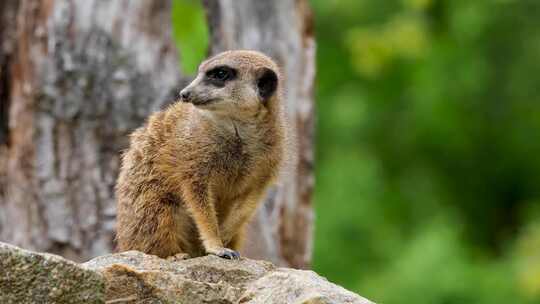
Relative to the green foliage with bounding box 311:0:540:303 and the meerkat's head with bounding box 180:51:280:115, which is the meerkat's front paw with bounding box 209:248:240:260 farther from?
the green foliage with bounding box 311:0:540:303

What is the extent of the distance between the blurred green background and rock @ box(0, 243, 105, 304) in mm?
9125

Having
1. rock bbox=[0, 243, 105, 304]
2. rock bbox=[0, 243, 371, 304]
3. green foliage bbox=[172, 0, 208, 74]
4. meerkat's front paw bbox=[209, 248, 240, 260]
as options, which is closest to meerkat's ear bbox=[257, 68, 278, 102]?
meerkat's front paw bbox=[209, 248, 240, 260]

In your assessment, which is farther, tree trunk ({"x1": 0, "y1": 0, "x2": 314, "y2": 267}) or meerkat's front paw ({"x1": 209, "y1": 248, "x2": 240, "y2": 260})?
tree trunk ({"x1": 0, "y1": 0, "x2": 314, "y2": 267})

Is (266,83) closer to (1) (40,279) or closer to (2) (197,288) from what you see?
(2) (197,288)

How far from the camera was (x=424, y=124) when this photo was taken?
16.3 metres

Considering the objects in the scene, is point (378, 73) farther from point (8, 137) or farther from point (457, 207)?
point (8, 137)

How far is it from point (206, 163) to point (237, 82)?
452 mm


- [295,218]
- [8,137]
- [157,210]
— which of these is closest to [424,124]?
[295,218]

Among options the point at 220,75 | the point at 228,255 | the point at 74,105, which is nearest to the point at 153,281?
the point at 228,255

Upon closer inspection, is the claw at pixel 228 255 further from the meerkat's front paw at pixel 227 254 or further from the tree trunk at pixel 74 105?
the tree trunk at pixel 74 105

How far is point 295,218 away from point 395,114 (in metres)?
8.26

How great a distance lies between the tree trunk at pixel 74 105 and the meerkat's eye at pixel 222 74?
66.7 inches

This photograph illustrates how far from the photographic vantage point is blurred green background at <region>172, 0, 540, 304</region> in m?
14.6

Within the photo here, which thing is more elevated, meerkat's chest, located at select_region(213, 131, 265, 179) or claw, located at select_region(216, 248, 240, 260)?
meerkat's chest, located at select_region(213, 131, 265, 179)
